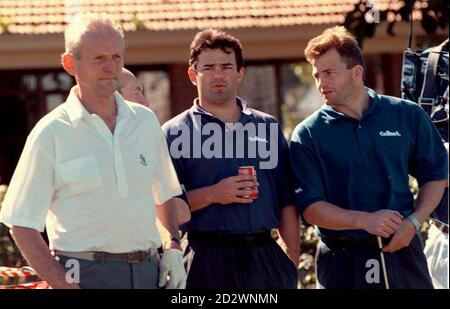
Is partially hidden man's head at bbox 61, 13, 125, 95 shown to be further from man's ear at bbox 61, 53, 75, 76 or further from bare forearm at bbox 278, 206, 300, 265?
bare forearm at bbox 278, 206, 300, 265

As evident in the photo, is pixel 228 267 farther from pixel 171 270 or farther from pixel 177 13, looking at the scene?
pixel 177 13

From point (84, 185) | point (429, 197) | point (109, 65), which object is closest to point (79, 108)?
point (109, 65)

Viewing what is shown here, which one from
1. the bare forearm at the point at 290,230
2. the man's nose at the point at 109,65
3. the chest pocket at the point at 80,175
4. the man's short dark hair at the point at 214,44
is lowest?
the bare forearm at the point at 290,230

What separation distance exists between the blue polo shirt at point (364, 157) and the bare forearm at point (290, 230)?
0.11m

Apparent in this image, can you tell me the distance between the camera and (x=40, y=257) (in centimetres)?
417

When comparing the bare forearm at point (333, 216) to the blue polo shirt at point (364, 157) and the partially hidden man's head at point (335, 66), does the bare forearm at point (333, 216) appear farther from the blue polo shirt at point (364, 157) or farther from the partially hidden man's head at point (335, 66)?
the partially hidden man's head at point (335, 66)

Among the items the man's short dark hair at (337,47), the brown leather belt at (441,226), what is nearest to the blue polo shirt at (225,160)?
the man's short dark hair at (337,47)

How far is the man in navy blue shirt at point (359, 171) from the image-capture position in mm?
5234

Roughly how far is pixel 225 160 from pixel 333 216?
1.78 ft

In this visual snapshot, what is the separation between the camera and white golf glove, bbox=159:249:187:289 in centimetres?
447

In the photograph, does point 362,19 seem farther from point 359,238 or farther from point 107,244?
point 107,244

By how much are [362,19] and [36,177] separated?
4542 millimetres

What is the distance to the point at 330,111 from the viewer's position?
5.34 metres

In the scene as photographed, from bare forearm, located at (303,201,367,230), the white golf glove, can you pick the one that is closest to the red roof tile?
bare forearm, located at (303,201,367,230)
